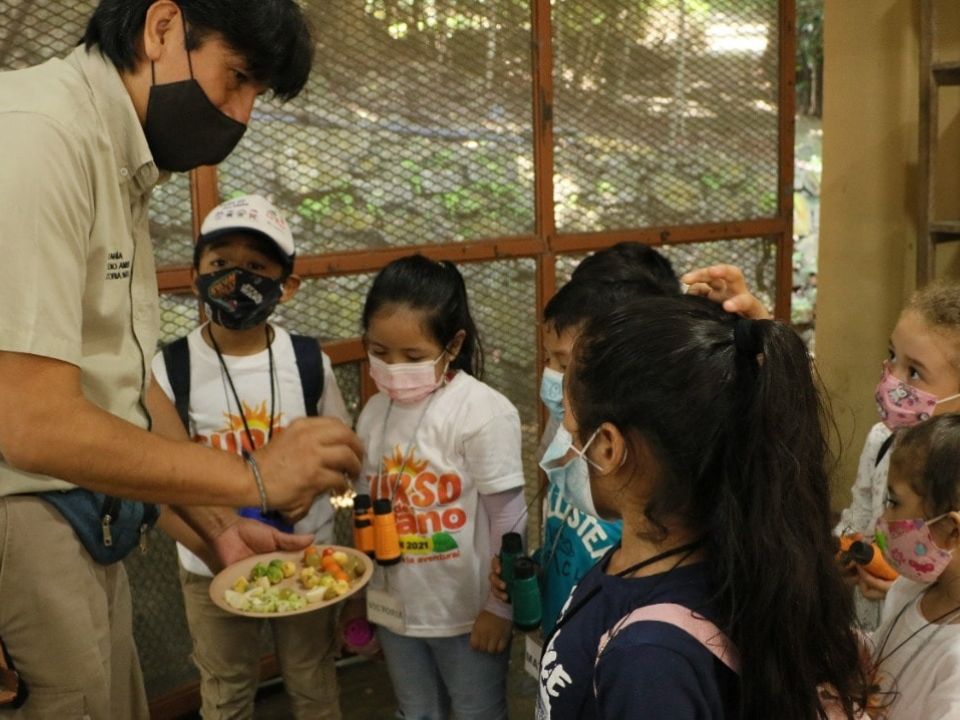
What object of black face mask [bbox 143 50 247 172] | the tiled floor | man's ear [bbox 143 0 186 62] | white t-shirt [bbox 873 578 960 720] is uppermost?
man's ear [bbox 143 0 186 62]

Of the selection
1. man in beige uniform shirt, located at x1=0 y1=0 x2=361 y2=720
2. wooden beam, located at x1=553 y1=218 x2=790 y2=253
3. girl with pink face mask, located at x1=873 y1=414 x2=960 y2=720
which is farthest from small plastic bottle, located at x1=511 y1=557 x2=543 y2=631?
wooden beam, located at x1=553 y1=218 x2=790 y2=253

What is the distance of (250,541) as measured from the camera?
2.37 metres

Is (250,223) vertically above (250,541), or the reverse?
(250,223)

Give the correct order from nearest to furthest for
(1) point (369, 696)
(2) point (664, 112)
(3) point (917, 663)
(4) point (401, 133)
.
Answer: (3) point (917, 663) < (4) point (401, 133) < (1) point (369, 696) < (2) point (664, 112)

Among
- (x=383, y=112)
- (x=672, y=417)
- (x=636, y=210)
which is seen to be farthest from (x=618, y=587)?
(x=636, y=210)

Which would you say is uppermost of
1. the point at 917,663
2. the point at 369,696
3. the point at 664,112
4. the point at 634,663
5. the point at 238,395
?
the point at 664,112

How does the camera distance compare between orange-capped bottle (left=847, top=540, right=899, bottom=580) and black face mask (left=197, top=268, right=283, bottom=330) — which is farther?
black face mask (left=197, top=268, right=283, bottom=330)

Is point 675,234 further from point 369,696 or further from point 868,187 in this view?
point 369,696

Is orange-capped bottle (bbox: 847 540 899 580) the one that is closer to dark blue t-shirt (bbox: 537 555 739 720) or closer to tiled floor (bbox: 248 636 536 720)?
dark blue t-shirt (bbox: 537 555 739 720)

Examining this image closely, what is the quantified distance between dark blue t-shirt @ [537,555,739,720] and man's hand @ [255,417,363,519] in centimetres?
46

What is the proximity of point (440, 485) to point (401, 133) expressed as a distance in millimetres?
1330

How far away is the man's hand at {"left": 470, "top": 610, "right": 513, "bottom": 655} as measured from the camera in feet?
7.39

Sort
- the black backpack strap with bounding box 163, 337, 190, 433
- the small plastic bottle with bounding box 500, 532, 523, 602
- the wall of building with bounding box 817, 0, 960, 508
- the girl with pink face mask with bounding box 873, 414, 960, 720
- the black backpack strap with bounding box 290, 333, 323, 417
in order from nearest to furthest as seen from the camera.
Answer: the girl with pink face mask with bounding box 873, 414, 960, 720 < the small plastic bottle with bounding box 500, 532, 523, 602 < the black backpack strap with bounding box 163, 337, 190, 433 < the black backpack strap with bounding box 290, 333, 323, 417 < the wall of building with bounding box 817, 0, 960, 508

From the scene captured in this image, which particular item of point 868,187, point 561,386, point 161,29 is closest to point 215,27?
point 161,29
